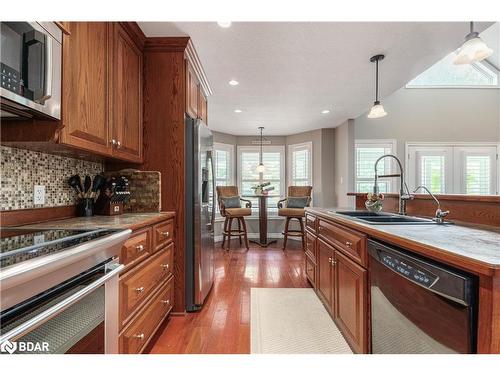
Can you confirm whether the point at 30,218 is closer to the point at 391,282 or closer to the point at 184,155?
the point at 184,155

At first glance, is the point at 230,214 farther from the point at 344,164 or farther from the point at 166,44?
the point at 166,44

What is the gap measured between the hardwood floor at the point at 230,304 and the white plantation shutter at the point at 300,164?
2014 mm

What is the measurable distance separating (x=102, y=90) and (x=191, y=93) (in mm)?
917

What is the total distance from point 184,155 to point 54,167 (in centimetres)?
90

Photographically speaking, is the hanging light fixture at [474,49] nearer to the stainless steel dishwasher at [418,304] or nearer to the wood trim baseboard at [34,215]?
the stainless steel dishwasher at [418,304]

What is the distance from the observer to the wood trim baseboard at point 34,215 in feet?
4.33

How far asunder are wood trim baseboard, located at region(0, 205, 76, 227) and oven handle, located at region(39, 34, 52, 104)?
0.66 meters

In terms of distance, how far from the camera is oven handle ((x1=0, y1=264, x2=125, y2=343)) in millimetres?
701

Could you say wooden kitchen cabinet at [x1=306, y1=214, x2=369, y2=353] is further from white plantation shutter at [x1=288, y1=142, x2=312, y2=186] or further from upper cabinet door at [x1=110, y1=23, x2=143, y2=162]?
white plantation shutter at [x1=288, y1=142, x2=312, y2=186]

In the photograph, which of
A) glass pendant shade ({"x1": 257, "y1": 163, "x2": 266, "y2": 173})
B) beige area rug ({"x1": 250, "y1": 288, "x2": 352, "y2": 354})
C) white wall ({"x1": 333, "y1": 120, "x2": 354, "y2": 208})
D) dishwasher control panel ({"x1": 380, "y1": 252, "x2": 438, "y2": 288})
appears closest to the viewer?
dishwasher control panel ({"x1": 380, "y1": 252, "x2": 438, "y2": 288})

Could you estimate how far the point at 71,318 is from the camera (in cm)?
91

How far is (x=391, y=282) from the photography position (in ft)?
3.79

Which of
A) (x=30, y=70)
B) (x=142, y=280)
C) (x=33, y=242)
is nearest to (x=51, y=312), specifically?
(x=33, y=242)

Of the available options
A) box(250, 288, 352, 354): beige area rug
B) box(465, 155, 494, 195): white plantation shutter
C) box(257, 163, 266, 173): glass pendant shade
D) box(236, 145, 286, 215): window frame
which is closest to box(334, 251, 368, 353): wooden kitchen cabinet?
box(250, 288, 352, 354): beige area rug
